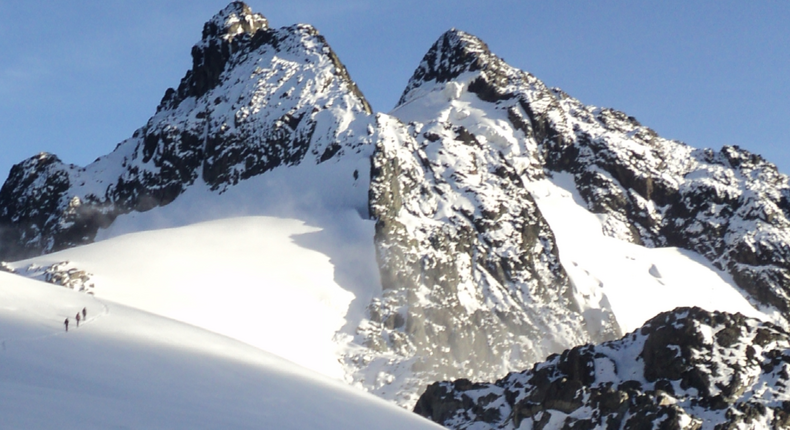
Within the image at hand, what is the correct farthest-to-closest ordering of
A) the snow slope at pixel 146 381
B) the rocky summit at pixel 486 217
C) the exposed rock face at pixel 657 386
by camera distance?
the rocky summit at pixel 486 217 < the exposed rock face at pixel 657 386 < the snow slope at pixel 146 381

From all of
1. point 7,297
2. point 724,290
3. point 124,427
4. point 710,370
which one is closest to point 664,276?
point 724,290

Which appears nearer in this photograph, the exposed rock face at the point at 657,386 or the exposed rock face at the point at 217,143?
the exposed rock face at the point at 657,386

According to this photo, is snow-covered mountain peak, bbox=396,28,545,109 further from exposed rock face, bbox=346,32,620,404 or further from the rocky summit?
exposed rock face, bbox=346,32,620,404

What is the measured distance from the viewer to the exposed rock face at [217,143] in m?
114

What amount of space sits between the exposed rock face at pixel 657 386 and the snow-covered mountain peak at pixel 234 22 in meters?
83.1

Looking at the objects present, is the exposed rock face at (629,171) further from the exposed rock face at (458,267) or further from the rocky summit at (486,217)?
the exposed rock face at (458,267)

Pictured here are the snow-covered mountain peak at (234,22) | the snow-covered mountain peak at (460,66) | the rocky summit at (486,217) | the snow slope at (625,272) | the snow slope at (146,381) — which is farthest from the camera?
the snow-covered mountain peak at (460,66)

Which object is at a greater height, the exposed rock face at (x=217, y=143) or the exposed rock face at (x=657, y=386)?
the exposed rock face at (x=217, y=143)

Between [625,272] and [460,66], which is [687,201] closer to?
[625,272]

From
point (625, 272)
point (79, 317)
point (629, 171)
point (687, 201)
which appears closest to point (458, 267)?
point (625, 272)

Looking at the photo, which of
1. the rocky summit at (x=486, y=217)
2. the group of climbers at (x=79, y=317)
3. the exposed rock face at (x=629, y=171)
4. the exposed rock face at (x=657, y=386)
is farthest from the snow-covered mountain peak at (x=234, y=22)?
the group of climbers at (x=79, y=317)

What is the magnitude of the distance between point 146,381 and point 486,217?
79.6 meters

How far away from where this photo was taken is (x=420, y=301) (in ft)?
311

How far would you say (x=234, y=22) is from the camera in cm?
13812
